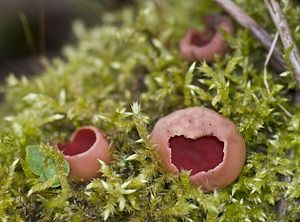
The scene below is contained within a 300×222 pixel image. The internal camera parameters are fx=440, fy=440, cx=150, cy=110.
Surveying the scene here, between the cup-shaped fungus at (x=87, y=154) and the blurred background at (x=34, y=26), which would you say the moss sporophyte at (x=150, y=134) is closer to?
the cup-shaped fungus at (x=87, y=154)

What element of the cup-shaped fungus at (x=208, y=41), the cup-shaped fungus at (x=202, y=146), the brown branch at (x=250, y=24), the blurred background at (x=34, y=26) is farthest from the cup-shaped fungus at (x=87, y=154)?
the blurred background at (x=34, y=26)

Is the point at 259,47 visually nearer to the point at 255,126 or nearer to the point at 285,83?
the point at 285,83

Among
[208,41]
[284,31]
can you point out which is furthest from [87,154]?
[284,31]

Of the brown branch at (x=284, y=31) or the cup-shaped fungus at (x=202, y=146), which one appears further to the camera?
the brown branch at (x=284, y=31)

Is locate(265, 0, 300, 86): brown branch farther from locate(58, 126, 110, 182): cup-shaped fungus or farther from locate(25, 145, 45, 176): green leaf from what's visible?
locate(25, 145, 45, 176): green leaf

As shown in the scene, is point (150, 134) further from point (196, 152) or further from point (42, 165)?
point (42, 165)

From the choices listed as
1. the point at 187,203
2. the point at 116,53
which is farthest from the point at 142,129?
the point at 116,53

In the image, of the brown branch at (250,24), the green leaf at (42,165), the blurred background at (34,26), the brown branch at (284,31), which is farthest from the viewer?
the blurred background at (34,26)
